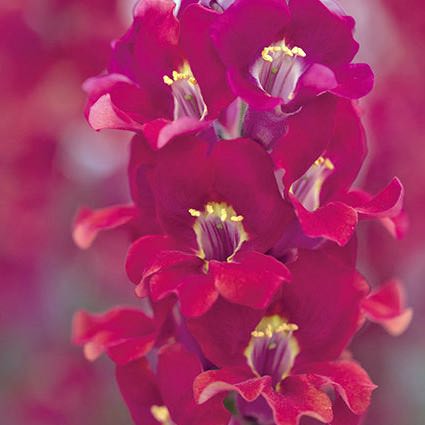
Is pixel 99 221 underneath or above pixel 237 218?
underneath

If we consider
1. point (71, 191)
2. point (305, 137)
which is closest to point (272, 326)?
point (305, 137)

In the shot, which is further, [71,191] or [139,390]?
[71,191]

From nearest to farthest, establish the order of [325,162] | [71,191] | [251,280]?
[251,280] < [325,162] < [71,191]

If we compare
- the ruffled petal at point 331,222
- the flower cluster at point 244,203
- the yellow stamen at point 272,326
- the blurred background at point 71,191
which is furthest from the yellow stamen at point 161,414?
the blurred background at point 71,191

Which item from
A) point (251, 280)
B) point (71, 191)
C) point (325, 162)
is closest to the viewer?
point (251, 280)

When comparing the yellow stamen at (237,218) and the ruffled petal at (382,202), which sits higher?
the ruffled petal at (382,202)

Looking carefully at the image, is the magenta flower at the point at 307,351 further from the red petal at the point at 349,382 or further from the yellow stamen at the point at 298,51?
the yellow stamen at the point at 298,51

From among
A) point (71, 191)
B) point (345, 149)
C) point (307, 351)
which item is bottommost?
point (71, 191)

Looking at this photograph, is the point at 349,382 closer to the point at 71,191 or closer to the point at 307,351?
the point at 307,351

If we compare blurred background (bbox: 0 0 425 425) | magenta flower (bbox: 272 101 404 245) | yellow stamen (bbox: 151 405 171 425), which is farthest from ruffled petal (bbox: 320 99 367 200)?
blurred background (bbox: 0 0 425 425)
